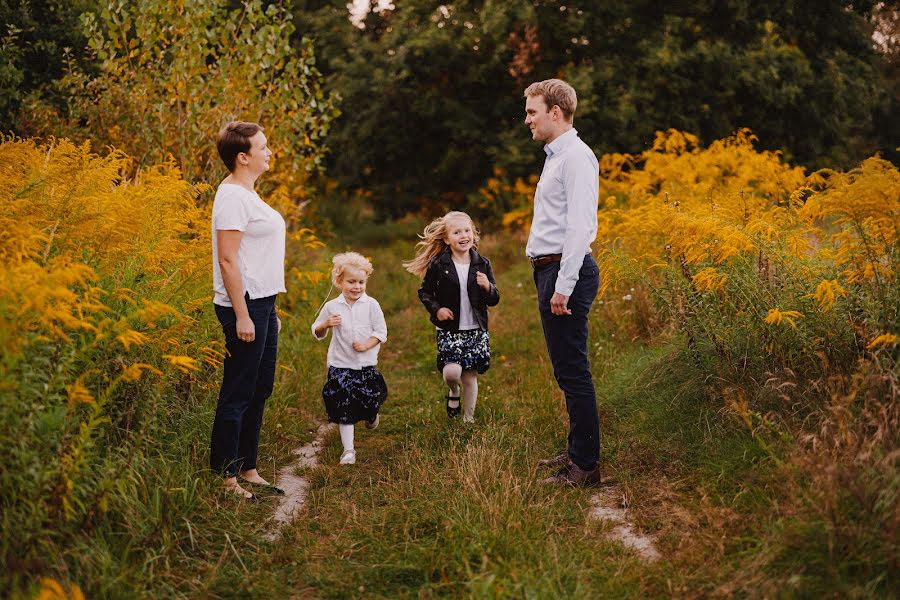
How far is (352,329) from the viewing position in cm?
541

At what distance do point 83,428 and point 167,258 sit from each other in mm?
2038

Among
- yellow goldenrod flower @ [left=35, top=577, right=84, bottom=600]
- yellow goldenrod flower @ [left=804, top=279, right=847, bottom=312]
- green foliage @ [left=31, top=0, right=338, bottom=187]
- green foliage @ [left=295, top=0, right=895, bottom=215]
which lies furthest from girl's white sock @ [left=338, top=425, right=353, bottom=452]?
green foliage @ [left=295, top=0, right=895, bottom=215]

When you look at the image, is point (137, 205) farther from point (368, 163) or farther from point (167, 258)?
point (368, 163)

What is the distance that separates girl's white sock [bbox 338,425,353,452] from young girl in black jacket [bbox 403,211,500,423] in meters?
0.82

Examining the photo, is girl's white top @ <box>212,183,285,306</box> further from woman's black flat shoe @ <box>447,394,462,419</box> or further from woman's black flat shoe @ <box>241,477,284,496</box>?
woman's black flat shoe @ <box>447,394,462,419</box>

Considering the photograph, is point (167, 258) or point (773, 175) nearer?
point (167, 258)

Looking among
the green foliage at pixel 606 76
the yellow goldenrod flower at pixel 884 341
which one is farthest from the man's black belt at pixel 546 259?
the green foliage at pixel 606 76

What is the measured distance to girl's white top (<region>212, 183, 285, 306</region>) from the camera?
13.4 ft

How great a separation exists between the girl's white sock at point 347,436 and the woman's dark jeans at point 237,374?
2.90 ft

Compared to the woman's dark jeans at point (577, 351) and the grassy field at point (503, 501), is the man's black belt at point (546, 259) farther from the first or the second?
the grassy field at point (503, 501)

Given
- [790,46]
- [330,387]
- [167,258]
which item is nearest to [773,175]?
[790,46]

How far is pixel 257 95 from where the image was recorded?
855 centimetres

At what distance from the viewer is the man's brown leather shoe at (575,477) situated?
15.1ft

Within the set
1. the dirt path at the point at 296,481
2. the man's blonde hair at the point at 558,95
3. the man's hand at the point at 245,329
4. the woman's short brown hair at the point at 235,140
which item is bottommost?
the dirt path at the point at 296,481
